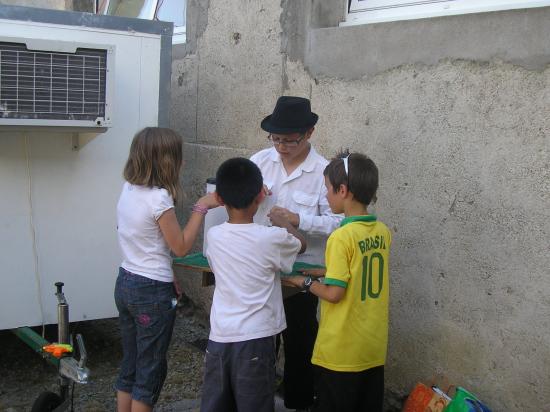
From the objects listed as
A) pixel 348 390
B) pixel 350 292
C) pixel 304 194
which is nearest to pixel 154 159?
pixel 304 194

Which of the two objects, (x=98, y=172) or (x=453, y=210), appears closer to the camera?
(x=453, y=210)

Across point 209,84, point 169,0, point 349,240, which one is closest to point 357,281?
point 349,240

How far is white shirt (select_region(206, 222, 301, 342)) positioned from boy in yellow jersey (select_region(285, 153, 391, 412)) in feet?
0.50

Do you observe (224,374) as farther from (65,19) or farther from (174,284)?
(65,19)

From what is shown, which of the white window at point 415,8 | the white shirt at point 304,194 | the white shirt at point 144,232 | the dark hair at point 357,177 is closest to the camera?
the dark hair at point 357,177

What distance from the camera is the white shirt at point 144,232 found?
2.90 m

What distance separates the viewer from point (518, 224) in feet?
9.26

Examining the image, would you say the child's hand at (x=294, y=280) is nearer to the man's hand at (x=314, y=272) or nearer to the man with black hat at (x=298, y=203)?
the man's hand at (x=314, y=272)

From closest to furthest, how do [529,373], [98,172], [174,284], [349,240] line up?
[349,240]
[529,373]
[174,284]
[98,172]

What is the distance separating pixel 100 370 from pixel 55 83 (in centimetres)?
200

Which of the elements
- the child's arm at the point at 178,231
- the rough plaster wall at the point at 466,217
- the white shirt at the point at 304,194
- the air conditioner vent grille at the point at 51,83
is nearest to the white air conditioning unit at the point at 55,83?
the air conditioner vent grille at the point at 51,83

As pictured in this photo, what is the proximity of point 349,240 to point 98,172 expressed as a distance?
1975 mm

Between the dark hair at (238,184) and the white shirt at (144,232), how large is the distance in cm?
36

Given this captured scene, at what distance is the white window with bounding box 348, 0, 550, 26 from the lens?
3021mm
